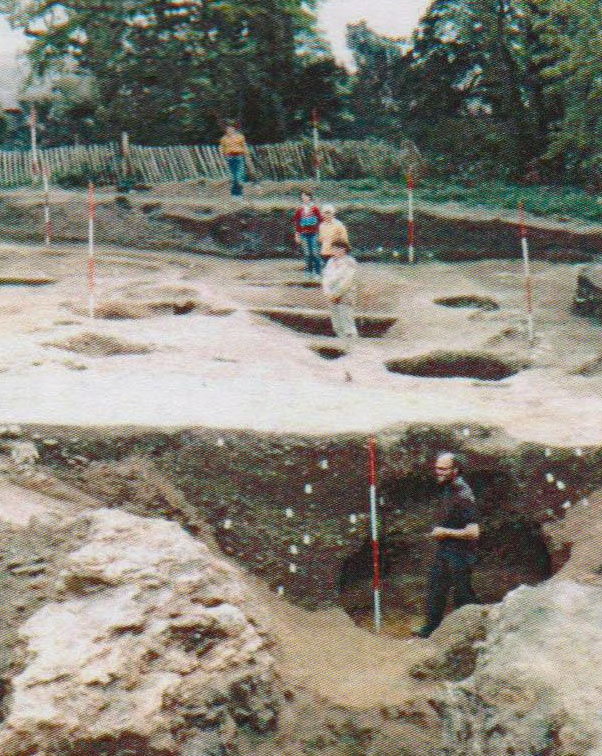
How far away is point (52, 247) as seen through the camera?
19.0m

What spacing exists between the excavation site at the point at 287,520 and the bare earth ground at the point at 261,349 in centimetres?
5

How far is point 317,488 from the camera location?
9609 millimetres

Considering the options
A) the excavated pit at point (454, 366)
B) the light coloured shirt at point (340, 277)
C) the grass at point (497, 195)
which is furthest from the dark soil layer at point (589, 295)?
the grass at point (497, 195)

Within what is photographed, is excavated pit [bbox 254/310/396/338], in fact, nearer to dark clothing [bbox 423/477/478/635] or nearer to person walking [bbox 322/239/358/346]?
person walking [bbox 322/239/358/346]

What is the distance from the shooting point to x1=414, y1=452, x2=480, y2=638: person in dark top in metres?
8.63

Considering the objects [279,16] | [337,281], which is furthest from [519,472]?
[279,16]

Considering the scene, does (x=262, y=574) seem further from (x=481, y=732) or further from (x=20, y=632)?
(x=481, y=732)

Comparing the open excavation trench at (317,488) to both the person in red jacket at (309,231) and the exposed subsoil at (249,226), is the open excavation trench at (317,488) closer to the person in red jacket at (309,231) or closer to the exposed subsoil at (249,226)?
the person in red jacket at (309,231)

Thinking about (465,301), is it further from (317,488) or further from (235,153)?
(317,488)

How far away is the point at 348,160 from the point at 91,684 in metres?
18.5

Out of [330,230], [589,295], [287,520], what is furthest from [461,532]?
[589,295]

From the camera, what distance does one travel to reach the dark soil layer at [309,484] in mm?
9438

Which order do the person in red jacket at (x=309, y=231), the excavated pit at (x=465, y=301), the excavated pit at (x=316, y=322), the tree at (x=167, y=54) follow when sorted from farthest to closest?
the tree at (x=167, y=54) < the person in red jacket at (x=309, y=231) < the excavated pit at (x=465, y=301) < the excavated pit at (x=316, y=322)

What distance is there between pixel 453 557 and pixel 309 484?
147 centimetres
